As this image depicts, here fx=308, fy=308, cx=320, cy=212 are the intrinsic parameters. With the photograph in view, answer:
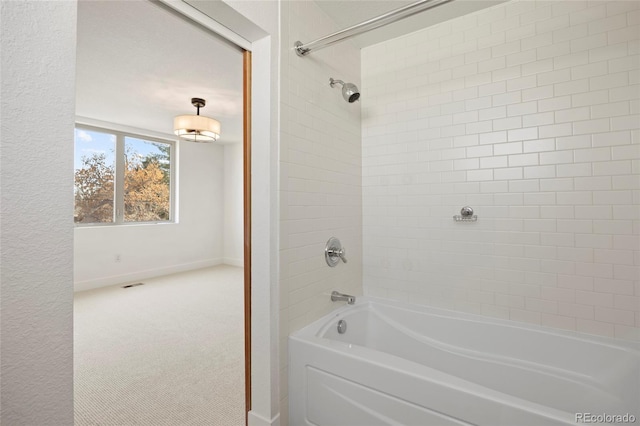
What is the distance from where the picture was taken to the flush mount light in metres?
3.53

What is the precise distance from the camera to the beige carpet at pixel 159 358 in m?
1.90

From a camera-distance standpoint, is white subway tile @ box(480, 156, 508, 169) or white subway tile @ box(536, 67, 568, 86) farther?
white subway tile @ box(480, 156, 508, 169)

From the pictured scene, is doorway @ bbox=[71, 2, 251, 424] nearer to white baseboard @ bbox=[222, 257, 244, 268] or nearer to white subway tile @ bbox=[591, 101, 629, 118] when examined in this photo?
white baseboard @ bbox=[222, 257, 244, 268]

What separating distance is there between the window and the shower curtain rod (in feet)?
13.5

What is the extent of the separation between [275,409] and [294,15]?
7.27 ft

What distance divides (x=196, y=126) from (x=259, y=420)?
305 cm

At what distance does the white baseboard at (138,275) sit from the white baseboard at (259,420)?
13.0 feet

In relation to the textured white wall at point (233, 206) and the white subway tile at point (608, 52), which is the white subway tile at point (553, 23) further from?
the textured white wall at point (233, 206)

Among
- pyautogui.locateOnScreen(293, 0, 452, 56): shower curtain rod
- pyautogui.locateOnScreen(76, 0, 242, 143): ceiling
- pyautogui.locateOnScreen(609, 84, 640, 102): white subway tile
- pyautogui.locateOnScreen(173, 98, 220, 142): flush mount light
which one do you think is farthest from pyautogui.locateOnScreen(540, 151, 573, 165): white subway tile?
pyautogui.locateOnScreen(173, 98, 220, 142): flush mount light

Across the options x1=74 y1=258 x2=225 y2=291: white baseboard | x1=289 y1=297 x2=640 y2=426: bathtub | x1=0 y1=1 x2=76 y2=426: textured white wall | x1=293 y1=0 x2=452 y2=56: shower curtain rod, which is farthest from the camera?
x1=74 y1=258 x2=225 y2=291: white baseboard

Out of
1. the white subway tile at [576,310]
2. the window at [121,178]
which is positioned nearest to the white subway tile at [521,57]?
the white subway tile at [576,310]

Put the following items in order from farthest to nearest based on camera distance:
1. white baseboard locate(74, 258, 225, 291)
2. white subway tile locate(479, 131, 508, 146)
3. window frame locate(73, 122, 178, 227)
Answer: window frame locate(73, 122, 178, 227)
white baseboard locate(74, 258, 225, 291)
white subway tile locate(479, 131, 508, 146)

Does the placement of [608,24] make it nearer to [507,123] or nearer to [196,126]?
[507,123]

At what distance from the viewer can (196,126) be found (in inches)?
140
